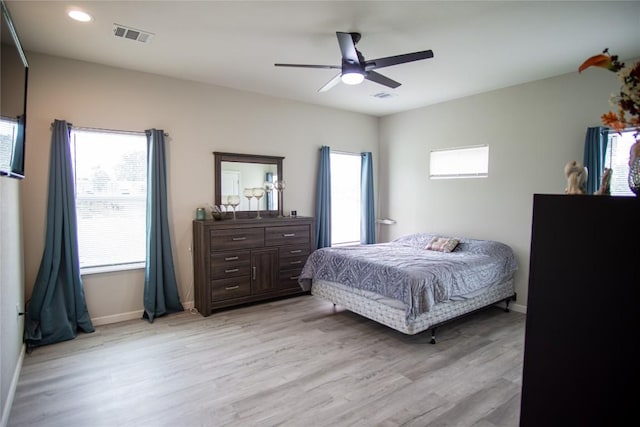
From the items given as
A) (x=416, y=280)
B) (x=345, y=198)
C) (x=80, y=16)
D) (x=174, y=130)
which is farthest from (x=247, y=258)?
(x=80, y=16)

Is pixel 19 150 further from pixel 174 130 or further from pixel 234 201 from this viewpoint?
pixel 234 201

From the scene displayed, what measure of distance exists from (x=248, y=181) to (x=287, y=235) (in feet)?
3.13

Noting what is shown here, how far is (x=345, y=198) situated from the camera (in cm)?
607

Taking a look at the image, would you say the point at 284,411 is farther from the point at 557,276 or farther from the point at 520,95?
the point at 520,95

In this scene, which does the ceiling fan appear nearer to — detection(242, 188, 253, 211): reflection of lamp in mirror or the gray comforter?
the gray comforter

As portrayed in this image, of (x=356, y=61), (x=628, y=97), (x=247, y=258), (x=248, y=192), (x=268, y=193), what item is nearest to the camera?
(x=628, y=97)

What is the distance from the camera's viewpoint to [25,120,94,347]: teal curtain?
3365mm

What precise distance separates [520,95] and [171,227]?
15.7ft

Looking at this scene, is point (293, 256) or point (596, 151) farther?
point (293, 256)

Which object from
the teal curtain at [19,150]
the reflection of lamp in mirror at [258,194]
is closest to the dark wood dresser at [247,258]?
the reflection of lamp in mirror at [258,194]

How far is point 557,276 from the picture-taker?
120cm

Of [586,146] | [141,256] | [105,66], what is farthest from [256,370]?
[586,146]

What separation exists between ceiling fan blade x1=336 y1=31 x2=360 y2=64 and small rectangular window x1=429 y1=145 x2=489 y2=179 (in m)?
2.84

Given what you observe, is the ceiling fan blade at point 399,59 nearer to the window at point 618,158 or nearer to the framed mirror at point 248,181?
the framed mirror at point 248,181
